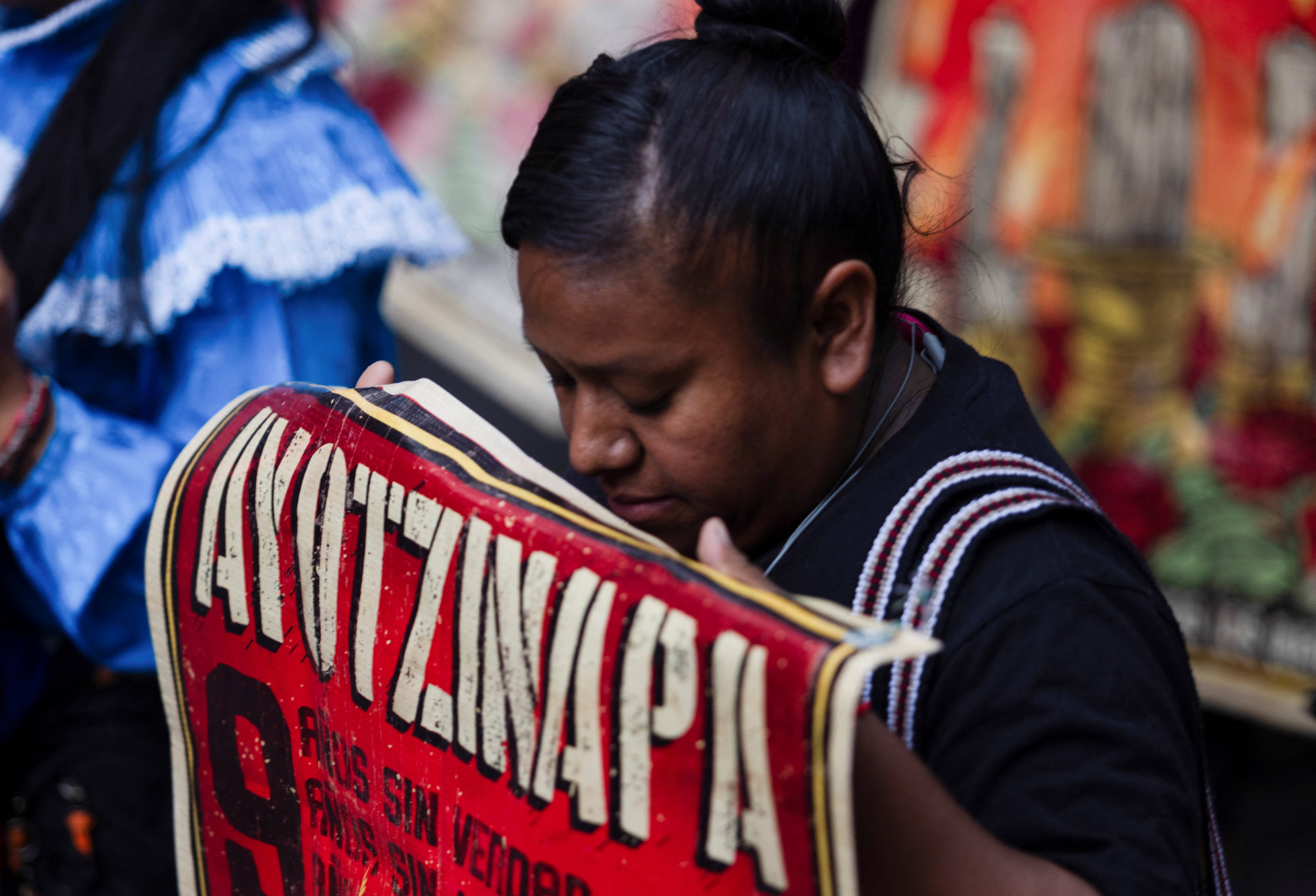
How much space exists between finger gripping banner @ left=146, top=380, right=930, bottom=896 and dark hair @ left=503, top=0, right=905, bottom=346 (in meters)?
0.19

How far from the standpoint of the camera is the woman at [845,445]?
0.81m

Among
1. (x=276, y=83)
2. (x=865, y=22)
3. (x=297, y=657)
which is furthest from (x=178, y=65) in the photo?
(x=865, y=22)

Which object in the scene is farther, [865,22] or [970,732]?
[865,22]

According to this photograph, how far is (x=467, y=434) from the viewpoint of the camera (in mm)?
913

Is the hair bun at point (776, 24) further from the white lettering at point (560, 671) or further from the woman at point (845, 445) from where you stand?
the white lettering at point (560, 671)

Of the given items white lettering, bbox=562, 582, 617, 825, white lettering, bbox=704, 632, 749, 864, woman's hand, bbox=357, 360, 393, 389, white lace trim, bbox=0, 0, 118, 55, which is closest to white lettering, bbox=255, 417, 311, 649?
woman's hand, bbox=357, 360, 393, 389

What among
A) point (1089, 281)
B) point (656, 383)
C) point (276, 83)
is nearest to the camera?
point (656, 383)

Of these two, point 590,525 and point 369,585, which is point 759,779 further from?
point 369,585

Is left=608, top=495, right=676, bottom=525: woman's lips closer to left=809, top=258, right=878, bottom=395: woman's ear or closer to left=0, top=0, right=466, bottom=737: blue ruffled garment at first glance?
left=809, top=258, right=878, bottom=395: woman's ear

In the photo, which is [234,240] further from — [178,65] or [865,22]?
[865,22]

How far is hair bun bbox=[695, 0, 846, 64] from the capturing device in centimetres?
106

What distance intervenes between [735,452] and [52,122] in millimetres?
1101

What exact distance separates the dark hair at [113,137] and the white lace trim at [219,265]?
2cm

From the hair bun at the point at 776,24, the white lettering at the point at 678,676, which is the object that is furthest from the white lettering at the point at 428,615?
the hair bun at the point at 776,24
